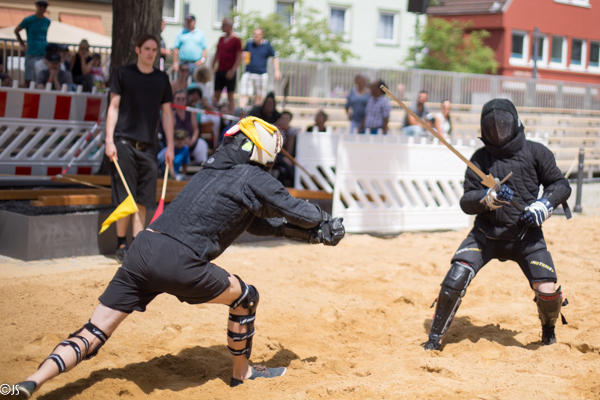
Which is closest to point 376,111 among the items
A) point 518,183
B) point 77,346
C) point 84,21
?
point 518,183

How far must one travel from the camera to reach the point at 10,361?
4176 millimetres

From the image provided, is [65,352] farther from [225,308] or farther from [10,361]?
[225,308]

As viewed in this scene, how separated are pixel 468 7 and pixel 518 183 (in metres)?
33.4

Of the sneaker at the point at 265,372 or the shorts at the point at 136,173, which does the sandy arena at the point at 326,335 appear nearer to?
the sneaker at the point at 265,372

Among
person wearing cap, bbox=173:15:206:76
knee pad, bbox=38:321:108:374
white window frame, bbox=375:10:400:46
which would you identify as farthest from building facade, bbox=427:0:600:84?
knee pad, bbox=38:321:108:374

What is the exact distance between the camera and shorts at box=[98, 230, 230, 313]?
11.6 feet

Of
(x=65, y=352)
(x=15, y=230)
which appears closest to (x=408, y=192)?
(x=15, y=230)

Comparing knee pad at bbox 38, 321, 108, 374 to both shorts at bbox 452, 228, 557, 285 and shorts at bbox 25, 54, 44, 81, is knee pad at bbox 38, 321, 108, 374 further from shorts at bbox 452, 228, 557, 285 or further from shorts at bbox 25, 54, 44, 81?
shorts at bbox 25, 54, 44, 81

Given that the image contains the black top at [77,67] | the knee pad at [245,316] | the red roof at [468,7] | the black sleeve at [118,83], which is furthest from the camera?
the red roof at [468,7]

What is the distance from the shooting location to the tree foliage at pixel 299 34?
27250 millimetres

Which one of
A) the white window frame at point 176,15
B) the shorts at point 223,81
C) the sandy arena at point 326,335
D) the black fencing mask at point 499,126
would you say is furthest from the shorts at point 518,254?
the white window frame at point 176,15

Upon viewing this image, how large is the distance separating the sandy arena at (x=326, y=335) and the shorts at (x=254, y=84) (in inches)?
228

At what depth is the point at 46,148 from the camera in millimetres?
8961

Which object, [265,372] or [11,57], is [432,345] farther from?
[11,57]
